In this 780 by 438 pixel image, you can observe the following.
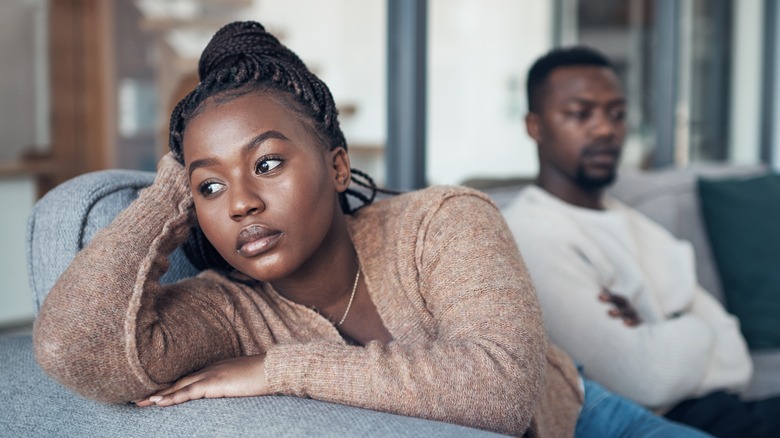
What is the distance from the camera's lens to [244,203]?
1180mm

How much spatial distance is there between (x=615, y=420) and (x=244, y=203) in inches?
33.9

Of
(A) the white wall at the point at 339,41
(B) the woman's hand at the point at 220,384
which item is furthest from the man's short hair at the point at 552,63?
(B) the woman's hand at the point at 220,384

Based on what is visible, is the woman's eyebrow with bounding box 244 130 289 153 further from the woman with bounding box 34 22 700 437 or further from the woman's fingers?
the woman's fingers

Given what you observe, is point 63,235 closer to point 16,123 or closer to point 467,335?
point 467,335

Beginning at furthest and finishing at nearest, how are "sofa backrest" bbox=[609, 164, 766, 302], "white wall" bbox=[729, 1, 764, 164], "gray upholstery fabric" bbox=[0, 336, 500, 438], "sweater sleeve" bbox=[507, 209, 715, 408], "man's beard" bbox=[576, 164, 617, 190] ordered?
"white wall" bbox=[729, 1, 764, 164], "sofa backrest" bbox=[609, 164, 766, 302], "man's beard" bbox=[576, 164, 617, 190], "sweater sleeve" bbox=[507, 209, 715, 408], "gray upholstery fabric" bbox=[0, 336, 500, 438]

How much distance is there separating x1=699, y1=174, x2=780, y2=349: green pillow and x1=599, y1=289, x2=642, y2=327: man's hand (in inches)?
32.6

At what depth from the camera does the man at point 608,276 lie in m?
1.91

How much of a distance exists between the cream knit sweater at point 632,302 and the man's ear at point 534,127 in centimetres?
20

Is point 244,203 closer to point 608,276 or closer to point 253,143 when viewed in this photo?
point 253,143

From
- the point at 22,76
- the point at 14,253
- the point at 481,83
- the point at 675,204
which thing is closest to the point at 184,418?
the point at 675,204

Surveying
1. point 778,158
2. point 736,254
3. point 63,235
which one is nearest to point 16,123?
point 63,235

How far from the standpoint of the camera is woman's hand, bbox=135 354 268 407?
116 cm

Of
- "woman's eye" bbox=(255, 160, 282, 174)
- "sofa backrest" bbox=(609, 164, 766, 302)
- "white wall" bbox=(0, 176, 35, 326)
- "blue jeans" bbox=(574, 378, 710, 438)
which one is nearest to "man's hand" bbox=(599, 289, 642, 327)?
"blue jeans" bbox=(574, 378, 710, 438)

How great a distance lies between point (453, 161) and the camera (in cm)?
393
